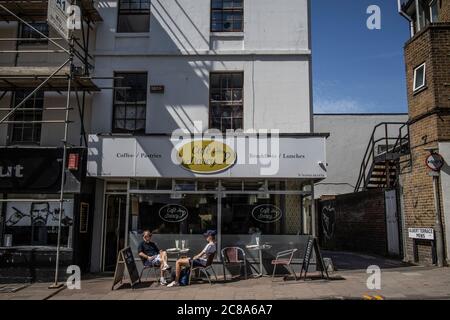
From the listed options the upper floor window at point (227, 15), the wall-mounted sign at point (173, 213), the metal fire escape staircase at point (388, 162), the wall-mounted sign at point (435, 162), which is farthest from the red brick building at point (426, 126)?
the wall-mounted sign at point (173, 213)

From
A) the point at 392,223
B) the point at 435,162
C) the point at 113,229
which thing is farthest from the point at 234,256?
the point at 392,223

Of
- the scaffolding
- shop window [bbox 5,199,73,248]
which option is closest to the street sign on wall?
the scaffolding

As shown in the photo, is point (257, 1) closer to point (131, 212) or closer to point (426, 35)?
point (426, 35)

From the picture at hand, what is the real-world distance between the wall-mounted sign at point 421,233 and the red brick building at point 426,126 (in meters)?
0.18

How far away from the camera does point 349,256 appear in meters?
16.9

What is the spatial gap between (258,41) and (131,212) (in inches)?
251

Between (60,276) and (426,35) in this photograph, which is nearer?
(60,276)

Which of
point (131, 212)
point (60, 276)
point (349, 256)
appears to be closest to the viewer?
point (60, 276)

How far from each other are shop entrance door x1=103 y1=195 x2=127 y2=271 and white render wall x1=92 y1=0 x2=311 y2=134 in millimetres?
2188

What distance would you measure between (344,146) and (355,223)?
24.8ft

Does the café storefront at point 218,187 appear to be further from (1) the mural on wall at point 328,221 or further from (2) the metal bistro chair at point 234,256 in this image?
(1) the mural on wall at point 328,221

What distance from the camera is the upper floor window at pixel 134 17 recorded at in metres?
14.0
